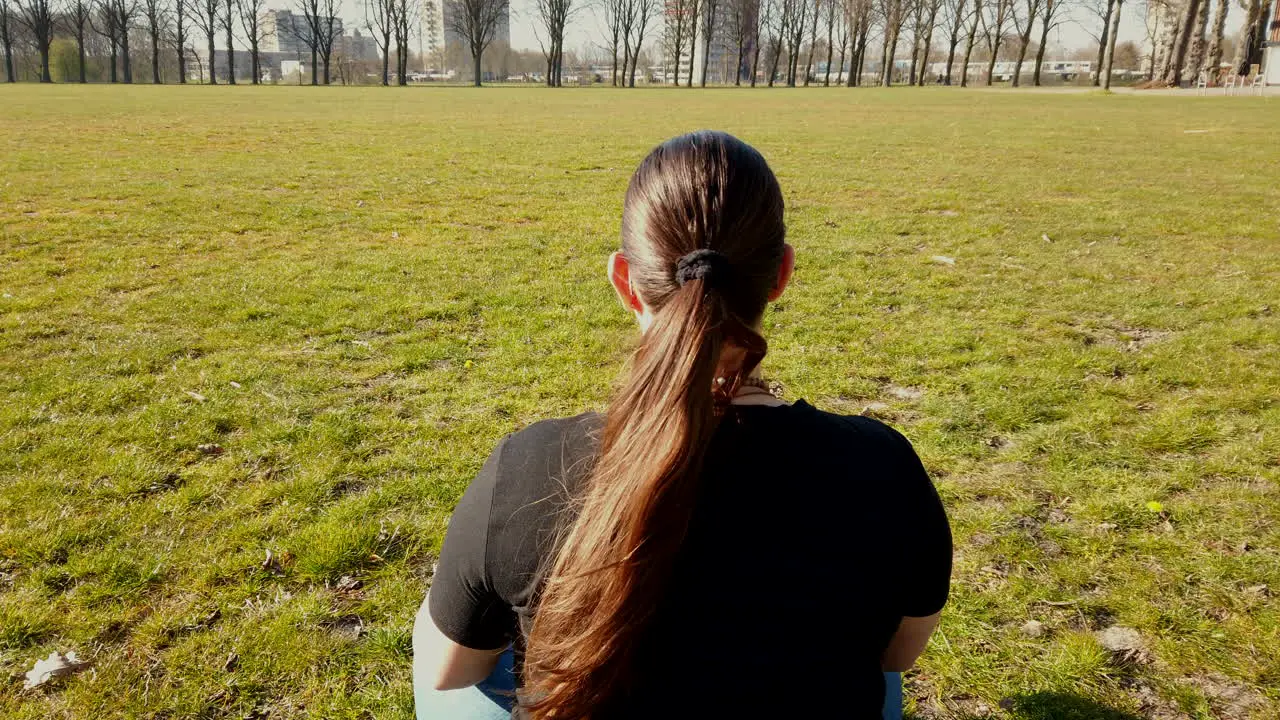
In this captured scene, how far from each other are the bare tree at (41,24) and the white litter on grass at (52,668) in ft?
297

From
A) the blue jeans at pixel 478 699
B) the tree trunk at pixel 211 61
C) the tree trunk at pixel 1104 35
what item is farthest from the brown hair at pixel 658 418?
the tree trunk at pixel 211 61

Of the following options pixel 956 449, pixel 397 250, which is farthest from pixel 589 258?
pixel 956 449

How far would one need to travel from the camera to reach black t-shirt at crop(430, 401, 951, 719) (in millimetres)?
1252

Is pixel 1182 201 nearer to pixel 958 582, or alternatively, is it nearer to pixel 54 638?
pixel 958 582

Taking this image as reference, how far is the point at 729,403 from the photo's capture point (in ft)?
4.53

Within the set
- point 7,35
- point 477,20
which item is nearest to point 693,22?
point 477,20

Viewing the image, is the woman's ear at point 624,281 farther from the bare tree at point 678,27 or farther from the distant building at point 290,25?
the distant building at point 290,25

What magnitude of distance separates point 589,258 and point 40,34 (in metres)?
89.9

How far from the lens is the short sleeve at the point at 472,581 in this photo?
134 centimetres

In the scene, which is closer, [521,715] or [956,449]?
[521,715]

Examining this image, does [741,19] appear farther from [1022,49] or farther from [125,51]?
[125,51]

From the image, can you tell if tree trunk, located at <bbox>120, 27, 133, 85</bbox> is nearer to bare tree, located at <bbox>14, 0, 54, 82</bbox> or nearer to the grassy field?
bare tree, located at <bbox>14, 0, 54, 82</bbox>

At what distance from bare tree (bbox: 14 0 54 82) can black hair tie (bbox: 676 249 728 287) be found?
304ft

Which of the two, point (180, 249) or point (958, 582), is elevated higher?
point (180, 249)
